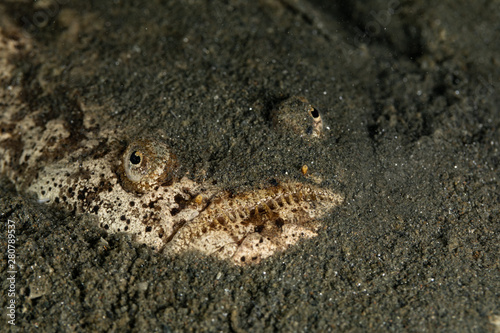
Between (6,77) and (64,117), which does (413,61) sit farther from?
(6,77)

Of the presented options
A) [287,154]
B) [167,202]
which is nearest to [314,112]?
[287,154]

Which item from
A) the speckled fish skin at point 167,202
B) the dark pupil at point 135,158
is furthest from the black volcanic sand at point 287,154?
the dark pupil at point 135,158

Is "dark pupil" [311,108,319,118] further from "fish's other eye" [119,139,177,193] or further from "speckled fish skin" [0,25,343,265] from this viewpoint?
"fish's other eye" [119,139,177,193]

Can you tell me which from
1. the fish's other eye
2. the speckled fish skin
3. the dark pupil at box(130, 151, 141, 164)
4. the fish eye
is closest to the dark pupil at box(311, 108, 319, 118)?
the fish eye

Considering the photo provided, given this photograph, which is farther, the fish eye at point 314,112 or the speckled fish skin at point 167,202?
the fish eye at point 314,112

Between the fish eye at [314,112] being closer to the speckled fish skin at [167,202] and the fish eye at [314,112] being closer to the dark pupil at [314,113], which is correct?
the dark pupil at [314,113]

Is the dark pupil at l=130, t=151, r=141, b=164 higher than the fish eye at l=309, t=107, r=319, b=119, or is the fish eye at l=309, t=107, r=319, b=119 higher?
the fish eye at l=309, t=107, r=319, b=119

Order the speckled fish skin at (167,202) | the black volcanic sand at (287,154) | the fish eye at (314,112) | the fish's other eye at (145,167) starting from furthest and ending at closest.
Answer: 1. the fish eye at (314,112)
2. the fish's other eye at (145,167)
3. the speckled fish skin at (167,202)
4. the black volcanic sand at (287,154)

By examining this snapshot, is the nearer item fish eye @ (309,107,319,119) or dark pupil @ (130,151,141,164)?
dark pupil @ (130,151,141,164)
